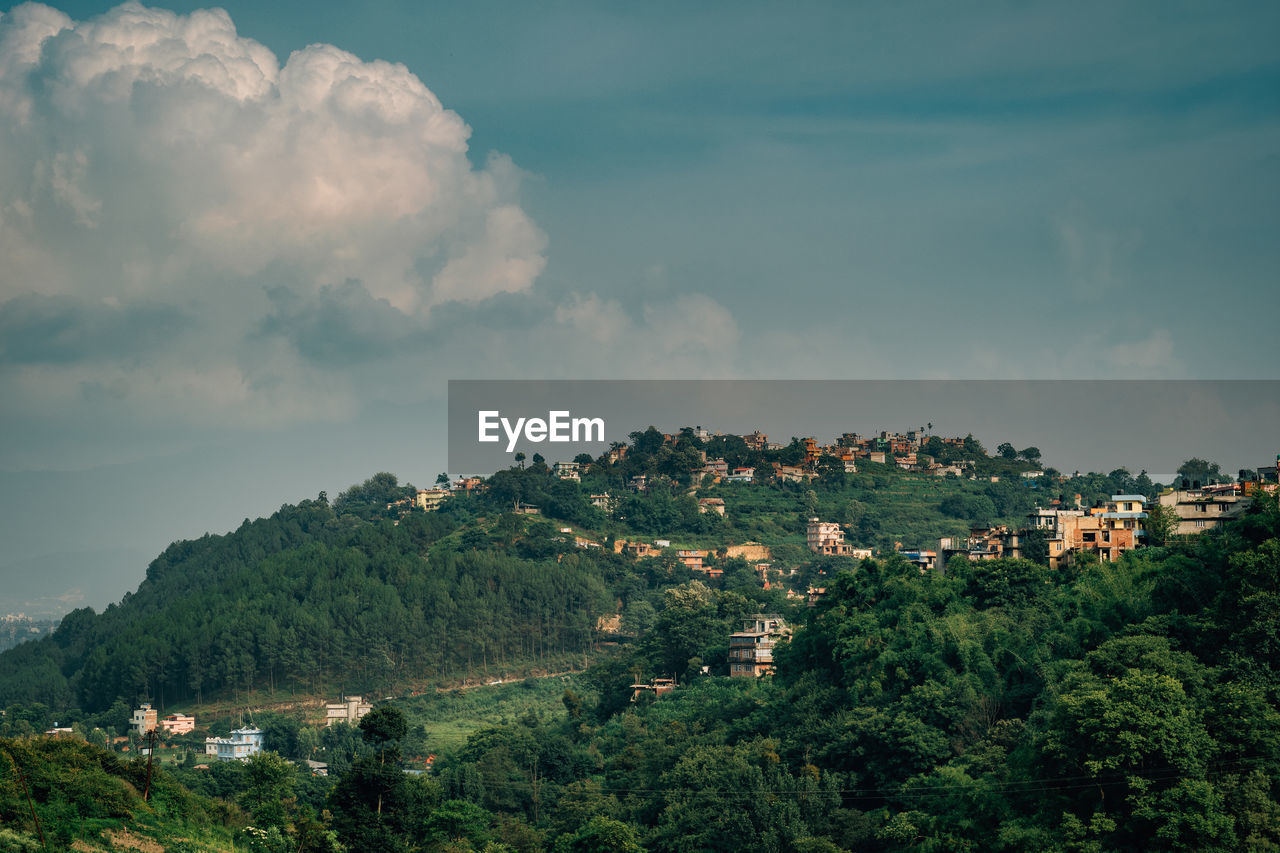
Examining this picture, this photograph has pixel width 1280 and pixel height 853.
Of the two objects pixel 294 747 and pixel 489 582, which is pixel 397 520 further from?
pixel 294 747

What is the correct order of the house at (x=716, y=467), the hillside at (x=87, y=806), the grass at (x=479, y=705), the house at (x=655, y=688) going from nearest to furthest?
the hillside at (x=87, y=806) < the house at (x=655, y=688) < the grass at (x=479, y=705) < the house at (x=716, y=467)

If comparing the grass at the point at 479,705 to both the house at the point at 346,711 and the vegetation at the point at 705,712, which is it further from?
the house at the point at 346,711

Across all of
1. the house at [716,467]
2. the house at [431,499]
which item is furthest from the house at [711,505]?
the house at [431,499]

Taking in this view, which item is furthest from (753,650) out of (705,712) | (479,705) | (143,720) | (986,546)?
(143,720)

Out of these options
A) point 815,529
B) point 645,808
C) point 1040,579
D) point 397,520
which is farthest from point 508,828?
point 397,520

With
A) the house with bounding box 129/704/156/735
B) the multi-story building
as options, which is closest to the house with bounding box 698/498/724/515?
the house with bounding box 129/704/156/735

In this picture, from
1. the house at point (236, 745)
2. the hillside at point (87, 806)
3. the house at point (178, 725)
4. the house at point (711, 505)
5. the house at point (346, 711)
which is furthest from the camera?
the house at point (711, 505)

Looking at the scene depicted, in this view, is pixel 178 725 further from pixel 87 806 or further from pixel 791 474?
pixel 87 806
